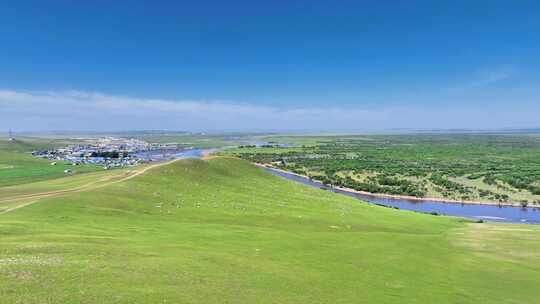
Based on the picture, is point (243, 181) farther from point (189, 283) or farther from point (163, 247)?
point (189, 283)

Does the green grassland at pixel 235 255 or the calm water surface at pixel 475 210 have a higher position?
the green grassland at pixel 235 255

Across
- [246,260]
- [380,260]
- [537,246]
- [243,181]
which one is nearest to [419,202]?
[243,181]

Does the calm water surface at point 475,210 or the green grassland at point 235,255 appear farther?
the calm water surface at point 475,210

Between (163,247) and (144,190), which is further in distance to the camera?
(144,190)

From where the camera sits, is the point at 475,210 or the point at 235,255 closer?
the point at 235,255

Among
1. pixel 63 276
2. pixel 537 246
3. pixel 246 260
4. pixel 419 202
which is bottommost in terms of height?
pixel 419 202

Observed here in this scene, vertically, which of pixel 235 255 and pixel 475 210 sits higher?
pixel 235 255

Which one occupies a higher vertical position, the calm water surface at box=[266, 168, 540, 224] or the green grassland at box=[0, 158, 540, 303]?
the green grassland at box=[0, 158, 540, 303]

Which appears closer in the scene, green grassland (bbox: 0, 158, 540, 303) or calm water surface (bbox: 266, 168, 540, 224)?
green grassland (bbox: 0, 158, 540, 303)
